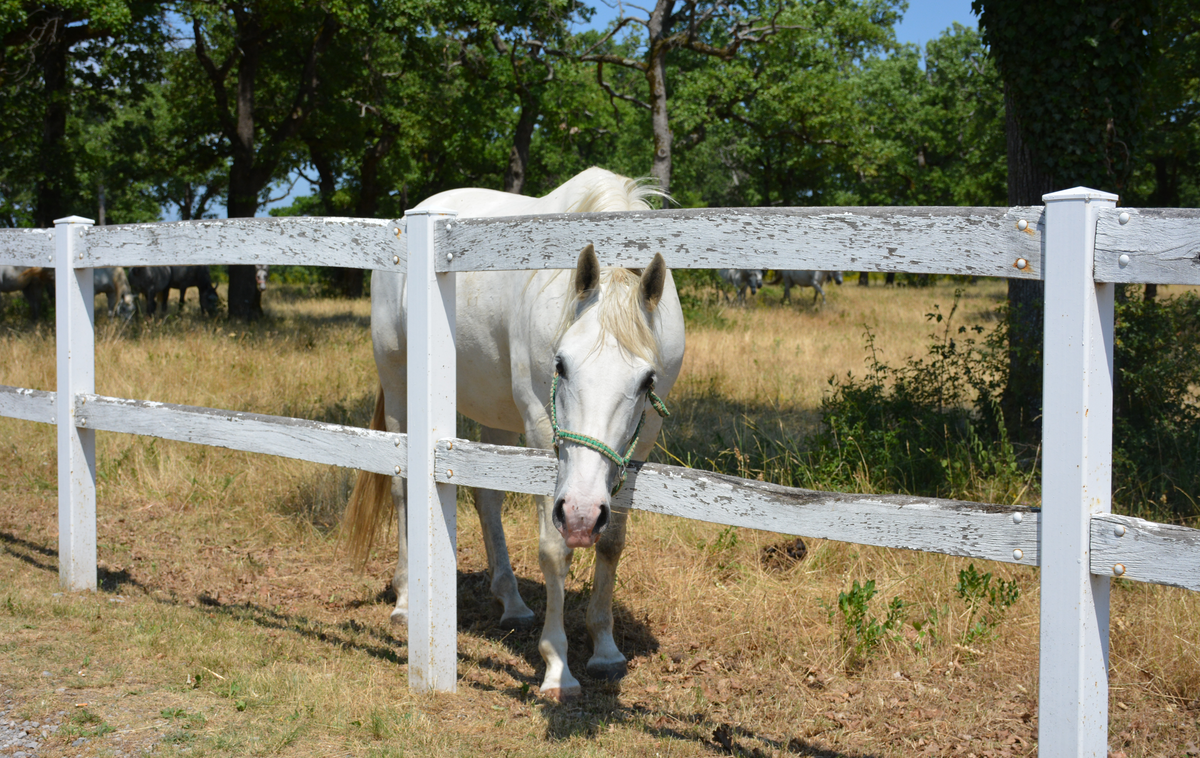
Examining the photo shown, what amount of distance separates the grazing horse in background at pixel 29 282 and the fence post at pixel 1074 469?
18.9 meters

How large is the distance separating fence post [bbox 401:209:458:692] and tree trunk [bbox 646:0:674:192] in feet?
36.2

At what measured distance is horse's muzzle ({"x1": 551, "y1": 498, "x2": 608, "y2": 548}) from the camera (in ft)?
7.41

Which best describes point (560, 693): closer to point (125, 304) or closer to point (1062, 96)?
point (1062, 96)

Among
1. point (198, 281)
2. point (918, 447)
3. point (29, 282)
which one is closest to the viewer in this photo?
point (918, 447)

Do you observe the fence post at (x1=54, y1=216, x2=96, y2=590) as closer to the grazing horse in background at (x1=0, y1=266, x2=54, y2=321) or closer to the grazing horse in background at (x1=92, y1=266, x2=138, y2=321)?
the grazing horse in background at (x1=0, y1=266, x2=54, y2=321)

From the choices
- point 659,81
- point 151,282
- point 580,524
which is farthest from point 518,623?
point 151,282

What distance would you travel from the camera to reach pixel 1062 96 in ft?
18.3

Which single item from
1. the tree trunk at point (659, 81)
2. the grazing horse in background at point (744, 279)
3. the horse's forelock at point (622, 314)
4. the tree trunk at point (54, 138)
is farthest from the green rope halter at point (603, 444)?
the grazing horse in background at point (744, 279)

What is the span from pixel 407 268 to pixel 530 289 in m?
0.51

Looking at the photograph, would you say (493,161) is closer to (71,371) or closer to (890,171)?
(890,171)

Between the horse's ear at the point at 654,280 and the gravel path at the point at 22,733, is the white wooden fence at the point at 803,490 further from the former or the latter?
the gravel path at the point at 22,733

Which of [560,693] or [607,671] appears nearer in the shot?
[560,693]

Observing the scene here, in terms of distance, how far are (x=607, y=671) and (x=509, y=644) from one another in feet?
2.06

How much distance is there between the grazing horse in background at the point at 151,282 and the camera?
19.4 m
